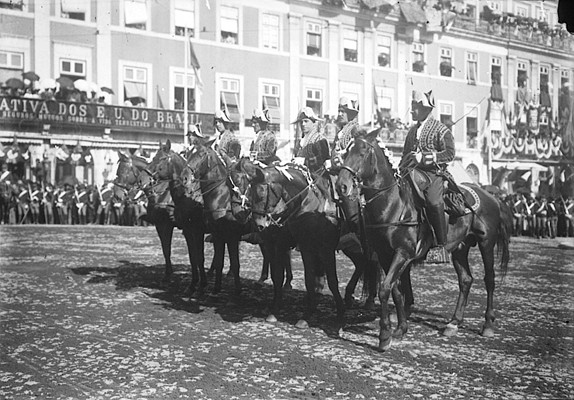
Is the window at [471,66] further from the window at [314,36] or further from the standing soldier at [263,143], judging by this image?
the window at [314,36]

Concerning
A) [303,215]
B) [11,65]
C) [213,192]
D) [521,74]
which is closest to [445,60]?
[521,74]

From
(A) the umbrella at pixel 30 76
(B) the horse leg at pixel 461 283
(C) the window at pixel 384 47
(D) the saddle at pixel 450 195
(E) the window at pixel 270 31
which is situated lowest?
(B) the horse leg at pixel 461 283

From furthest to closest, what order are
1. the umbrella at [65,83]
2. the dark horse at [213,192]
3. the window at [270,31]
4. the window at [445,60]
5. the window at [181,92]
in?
the window at [181,92] < the umbrella at [65,83] < the window at [270,31] < the window at [445,60] < the dark horse at [213,192]

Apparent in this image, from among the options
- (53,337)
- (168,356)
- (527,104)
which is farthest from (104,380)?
(527,104)

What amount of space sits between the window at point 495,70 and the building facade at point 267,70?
0.36 feet

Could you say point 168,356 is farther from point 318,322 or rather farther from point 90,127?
point 90,127

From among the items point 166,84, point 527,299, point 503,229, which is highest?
point 166,84

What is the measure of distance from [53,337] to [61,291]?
3479 millimetres

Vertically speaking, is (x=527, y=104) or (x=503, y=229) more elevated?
(x=527, y=104)

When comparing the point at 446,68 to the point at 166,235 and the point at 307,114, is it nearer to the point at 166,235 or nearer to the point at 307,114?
the point at 307,114

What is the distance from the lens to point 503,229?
915 centimetres

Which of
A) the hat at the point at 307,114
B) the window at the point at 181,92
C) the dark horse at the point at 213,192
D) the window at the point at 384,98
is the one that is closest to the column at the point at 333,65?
the window at the point at 384,98

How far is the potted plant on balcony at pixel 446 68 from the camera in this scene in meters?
15.2

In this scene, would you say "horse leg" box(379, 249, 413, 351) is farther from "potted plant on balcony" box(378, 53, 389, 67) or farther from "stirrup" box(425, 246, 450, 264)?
"potted plant on balcony" box(378, 53, 389, 67)
